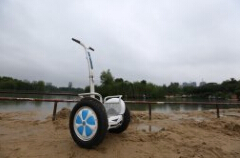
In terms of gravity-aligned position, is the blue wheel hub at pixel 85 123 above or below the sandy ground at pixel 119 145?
above

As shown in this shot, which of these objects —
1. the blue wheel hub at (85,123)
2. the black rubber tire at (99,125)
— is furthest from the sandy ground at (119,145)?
the blue wheel hub at (85,123)

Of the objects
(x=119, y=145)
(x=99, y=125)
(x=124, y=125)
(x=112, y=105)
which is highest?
(x=112, y=105)

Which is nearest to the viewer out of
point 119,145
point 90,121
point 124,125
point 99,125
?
point 99,125

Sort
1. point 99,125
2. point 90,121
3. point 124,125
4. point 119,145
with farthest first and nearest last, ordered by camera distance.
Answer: point 124,125 → point 119,145 → point 90,121 → point 99,125

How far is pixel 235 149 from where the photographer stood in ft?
11.0

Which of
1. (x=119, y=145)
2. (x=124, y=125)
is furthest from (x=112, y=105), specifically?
(x=119, y=145)

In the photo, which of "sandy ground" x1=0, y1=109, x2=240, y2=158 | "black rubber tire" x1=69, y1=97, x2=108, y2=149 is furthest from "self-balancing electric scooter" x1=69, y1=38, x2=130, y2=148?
"sandy ground" x1=0, y1=109, x2=240, y2=158

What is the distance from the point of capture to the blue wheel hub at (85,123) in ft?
9.45

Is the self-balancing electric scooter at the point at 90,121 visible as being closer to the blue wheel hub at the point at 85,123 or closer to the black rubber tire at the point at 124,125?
the blue wheel hub at the point at 85,123

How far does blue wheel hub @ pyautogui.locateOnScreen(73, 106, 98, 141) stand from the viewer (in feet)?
9.45

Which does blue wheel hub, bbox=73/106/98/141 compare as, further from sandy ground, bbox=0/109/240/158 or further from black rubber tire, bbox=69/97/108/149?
sandy ground, bbox=0/109/240/158

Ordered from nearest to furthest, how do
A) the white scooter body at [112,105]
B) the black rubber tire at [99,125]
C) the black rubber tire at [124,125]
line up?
the black rubber tire at [99,125], the white scooter body at [112,105], the black rubber tire at [124,125]

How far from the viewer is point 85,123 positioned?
117 inches

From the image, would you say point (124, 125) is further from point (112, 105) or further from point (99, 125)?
point (99, 125)
